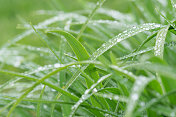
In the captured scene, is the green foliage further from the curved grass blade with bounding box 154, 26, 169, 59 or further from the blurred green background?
the blurred green background

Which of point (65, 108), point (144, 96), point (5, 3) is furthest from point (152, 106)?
point (5, 3)

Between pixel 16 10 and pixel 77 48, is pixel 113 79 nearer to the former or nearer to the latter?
pixel 77 48

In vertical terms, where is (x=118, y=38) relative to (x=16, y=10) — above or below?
below

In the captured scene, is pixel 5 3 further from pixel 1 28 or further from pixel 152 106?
pixel 152 106

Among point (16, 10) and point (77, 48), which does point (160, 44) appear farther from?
point (16, 10)

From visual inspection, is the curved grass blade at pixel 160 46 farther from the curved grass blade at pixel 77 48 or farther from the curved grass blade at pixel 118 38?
the curved grass blade at pixel 77 48

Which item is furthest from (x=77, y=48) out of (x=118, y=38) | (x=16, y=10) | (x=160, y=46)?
(x=16, y=10)

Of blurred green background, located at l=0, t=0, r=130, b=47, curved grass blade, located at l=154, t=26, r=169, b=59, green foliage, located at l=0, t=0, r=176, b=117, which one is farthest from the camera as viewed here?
blurred green background, located at l=0, t=0, r=130, b=47

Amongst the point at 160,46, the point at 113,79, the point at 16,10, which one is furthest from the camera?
the point at 16,10

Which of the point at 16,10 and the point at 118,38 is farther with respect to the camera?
the point at 16,10

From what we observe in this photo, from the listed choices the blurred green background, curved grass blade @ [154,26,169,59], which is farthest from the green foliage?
the blurred green background

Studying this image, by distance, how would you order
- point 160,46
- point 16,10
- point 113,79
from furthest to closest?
point 16,10
point 113,79
point 160,46
